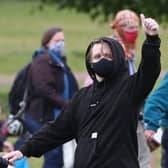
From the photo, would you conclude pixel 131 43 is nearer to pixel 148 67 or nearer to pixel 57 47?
pixel 57 47

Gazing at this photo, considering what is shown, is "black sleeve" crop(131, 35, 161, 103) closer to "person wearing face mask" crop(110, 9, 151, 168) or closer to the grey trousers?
"person wearing face mask" crop(110, 9, 151, 168)

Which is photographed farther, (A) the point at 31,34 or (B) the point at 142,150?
(A) the point at 31,34

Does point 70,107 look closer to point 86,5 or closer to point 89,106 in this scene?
point 89,106

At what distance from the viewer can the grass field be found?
28.2m

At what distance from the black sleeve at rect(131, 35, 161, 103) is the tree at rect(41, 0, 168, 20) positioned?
526 inches

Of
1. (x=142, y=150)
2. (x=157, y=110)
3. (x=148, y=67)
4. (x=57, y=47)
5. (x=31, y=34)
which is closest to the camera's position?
(x=148, y=67)

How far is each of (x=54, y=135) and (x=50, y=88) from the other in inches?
132

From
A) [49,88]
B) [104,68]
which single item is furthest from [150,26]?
[49,88]

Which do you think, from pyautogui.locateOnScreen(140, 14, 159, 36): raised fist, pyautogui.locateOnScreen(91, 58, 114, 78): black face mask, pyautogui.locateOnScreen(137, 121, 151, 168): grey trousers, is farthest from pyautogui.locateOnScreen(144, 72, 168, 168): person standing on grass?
pyautogui.locateOnScreen(140, 14, 159, 36): raised fist

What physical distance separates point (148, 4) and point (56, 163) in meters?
10.5

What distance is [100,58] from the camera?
744cm

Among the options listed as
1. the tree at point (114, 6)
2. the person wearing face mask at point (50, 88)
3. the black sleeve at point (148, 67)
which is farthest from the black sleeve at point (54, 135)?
the tree at point (114, 6)

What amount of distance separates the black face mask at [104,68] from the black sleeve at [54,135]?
1.10ft

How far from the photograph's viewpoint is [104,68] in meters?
7.35
